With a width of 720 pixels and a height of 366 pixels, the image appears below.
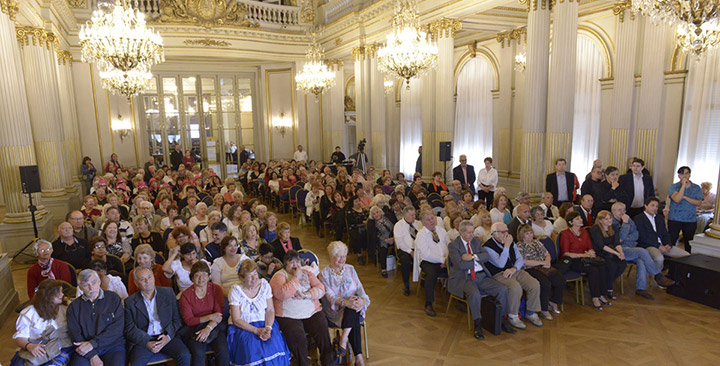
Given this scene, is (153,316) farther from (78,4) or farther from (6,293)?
(78,4)

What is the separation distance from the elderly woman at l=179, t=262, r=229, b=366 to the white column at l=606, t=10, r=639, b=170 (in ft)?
27.9

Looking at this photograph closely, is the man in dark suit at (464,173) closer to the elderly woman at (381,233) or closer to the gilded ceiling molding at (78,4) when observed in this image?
the elderly woman at (381,233)

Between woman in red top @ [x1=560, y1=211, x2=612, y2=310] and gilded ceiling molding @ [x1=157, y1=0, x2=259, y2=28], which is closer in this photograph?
woman in red top @ [x1=560, y1=211, x2=612, y2=310]

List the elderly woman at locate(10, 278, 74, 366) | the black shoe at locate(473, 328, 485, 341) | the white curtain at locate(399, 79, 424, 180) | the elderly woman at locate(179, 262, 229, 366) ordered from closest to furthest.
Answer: the elderly woman at locate(10, 278, 74, 366)
the elderly woman at locate(179, 262, 229, 366)
the black shoe at locate(473, 328, 485, 341)
the white curtain at locate(399, 79, 424, 180)

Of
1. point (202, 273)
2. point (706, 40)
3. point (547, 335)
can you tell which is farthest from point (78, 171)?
point (706, 40)

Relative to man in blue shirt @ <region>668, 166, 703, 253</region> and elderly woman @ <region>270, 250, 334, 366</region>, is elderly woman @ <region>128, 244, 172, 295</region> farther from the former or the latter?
man in blue shirt @ <region>668, 166, 703, 253</region>

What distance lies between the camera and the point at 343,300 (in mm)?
3904

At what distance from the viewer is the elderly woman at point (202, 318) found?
3465 millimetres

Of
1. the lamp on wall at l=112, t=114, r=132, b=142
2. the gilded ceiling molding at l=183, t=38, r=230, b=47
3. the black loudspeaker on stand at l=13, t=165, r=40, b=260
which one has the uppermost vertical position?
the gilded ceiling molding at l=183, t=38, r=230, b=47

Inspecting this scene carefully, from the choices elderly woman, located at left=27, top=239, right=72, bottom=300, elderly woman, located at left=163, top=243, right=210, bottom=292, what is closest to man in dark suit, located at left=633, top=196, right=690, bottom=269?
elderly woman, located at left=163, top=243, right=210, bottom=292

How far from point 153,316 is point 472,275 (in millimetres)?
3033

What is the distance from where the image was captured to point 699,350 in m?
3.99

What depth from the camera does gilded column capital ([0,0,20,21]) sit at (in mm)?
6373

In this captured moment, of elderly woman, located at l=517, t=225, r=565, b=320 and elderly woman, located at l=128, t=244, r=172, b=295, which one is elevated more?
elderly woman, located at l=128, t=244, r=172, b=295
